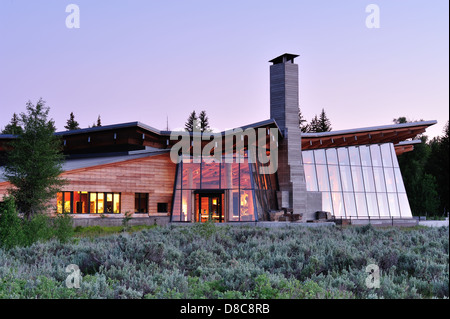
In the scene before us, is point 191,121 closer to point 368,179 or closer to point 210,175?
point 368,179

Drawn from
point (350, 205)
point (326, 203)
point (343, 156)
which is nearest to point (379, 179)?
point (343, 156)

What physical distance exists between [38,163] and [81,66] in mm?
8961

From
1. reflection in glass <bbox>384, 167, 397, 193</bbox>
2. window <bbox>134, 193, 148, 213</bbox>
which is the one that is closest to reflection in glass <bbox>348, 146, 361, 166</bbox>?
reflection in glass <bbox>384, 167, 397, 193</bbox>

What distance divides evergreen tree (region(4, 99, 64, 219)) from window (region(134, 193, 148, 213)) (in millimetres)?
8765

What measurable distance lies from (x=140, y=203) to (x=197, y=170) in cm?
495

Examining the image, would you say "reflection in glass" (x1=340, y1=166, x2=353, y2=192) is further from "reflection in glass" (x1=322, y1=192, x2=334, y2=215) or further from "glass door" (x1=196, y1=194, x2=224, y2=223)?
"glass door" (x1=196, y1=194, x2=224, y2=223)

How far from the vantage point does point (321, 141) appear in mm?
36438

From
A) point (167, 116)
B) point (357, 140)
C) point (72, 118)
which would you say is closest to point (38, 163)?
point (357, 140)

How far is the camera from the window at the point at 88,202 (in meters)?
28.9

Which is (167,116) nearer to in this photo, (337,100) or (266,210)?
(337,100)

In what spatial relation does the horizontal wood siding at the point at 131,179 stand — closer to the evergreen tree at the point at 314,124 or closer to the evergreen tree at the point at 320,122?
the evergreen tree at the point at 314,124

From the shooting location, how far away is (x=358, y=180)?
4066 cm
